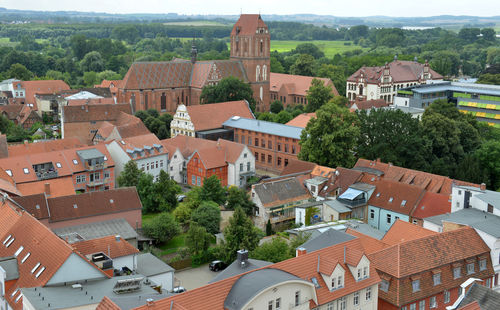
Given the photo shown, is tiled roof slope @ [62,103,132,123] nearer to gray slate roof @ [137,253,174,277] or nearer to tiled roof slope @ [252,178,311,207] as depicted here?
tiled roof slope @ [252,178,311,207]

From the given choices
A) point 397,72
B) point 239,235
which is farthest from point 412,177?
point 397,72

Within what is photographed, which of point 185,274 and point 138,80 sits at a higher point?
point 138,80

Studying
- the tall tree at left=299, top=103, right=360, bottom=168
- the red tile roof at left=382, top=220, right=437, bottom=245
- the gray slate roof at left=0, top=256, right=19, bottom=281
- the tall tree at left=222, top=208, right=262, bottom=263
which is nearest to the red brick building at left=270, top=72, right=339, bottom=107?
the tall tree at left=299, top=103, right=360, bottom=168

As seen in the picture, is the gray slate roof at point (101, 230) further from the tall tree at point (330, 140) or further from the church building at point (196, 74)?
the church building at point (196, 74)

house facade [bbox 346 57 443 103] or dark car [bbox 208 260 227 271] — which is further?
house facade [bbox 346 57 443 103]

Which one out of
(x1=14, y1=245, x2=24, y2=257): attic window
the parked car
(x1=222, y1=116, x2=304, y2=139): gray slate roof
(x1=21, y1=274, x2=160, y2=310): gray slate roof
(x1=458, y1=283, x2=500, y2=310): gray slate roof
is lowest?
the parked car

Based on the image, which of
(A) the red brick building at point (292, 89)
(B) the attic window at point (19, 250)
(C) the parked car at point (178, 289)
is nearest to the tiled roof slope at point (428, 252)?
(C) the parked car at point (178, 289)

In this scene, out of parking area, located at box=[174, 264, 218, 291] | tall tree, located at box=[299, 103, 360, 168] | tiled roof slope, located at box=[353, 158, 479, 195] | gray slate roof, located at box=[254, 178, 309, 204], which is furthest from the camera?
tall tree, located at box=[299, 103, 360, 168]

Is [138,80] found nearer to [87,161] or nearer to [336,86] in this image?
[87,161]

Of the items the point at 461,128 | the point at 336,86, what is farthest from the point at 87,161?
the point at 336,86
